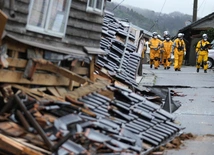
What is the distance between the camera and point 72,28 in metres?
11.4

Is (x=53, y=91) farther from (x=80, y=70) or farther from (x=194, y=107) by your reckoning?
(x=194, y=107)

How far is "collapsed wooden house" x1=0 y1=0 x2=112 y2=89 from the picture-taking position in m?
9.91

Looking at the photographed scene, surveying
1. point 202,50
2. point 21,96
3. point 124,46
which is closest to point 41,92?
point 21,96

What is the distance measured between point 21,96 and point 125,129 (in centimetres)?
192

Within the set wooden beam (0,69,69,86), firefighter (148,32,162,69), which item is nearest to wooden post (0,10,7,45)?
wooden beam (0,69,69,86)


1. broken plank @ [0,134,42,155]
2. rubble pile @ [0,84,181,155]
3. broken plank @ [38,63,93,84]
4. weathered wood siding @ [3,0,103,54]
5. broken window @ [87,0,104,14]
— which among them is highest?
broken window @ [87,0,104,14]

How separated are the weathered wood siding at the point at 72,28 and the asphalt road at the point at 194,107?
2915 millimetres

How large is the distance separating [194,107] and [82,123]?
843 cm

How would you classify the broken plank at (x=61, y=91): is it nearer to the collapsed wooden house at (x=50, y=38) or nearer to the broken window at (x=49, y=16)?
the collapsed wooden house at (x=50, y=38)

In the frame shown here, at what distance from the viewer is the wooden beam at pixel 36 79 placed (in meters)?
9.64

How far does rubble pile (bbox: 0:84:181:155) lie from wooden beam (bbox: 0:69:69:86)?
19cm

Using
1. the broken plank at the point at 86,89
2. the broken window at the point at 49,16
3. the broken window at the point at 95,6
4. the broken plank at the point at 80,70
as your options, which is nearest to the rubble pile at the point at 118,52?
the broken plank at the point at 80,70

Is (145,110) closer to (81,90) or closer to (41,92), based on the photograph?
(81,90)

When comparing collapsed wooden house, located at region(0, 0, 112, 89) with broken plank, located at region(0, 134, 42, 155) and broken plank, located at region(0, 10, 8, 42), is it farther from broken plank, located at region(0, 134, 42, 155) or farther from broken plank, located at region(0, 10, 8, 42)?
broken plank, located at region(0, 134, 42, 155)
